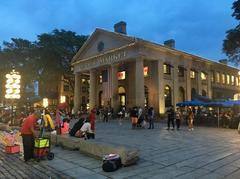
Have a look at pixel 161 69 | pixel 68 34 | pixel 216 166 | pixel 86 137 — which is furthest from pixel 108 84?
pixel 216 166

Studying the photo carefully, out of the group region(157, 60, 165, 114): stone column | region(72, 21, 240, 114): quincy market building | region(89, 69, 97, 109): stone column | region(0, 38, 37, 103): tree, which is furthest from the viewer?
region(0, 38, 37, 103): tree

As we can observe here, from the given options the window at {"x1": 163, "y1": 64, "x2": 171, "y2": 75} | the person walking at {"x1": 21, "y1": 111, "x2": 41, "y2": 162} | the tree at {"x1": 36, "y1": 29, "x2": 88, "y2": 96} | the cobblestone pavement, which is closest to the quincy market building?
the window at {"x1": 163, "y1": 64, "x2": 171, "y2": 75}

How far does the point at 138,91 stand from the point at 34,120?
2086cm

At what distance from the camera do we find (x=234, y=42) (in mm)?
29359

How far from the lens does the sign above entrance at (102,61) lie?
32.4m

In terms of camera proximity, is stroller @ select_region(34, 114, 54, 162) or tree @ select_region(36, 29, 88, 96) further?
tree @ select_region(36, 29, 88, 96)

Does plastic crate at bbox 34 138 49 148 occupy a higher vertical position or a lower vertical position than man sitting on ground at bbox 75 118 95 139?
lower

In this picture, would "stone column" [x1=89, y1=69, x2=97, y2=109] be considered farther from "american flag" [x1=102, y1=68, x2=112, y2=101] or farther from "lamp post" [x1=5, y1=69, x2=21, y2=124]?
"lamp post" [x1=5, y1=69, x2=21, y2=124]

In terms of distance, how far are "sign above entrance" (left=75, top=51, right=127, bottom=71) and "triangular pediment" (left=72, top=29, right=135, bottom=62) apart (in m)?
0.88

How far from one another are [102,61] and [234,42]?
16.7 metres

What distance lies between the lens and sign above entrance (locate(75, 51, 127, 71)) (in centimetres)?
3238

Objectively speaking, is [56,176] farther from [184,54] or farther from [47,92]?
[47,92]

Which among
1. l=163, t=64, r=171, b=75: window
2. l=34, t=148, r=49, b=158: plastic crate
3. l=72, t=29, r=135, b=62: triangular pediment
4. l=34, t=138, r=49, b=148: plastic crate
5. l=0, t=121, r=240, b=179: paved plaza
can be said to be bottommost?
l=0, t=121, r=240, b=179: paved plaza

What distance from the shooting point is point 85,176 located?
7121 millimetres
